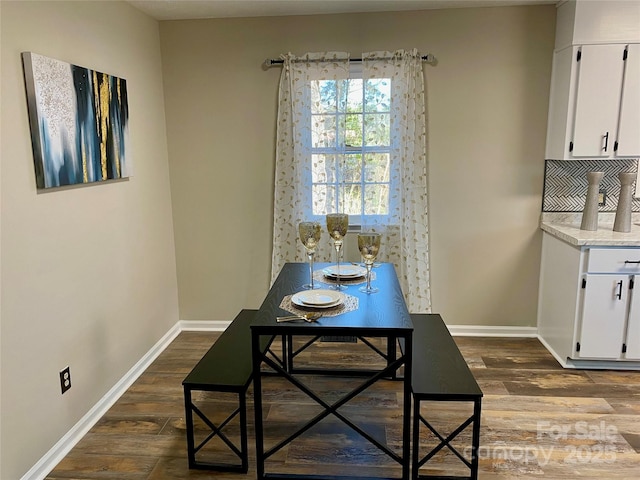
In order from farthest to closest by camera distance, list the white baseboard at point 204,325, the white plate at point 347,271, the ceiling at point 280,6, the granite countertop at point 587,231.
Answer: the white baseboard at point 204,325, the ceiling at point 280,6, the granite countertop at point 587,231, the white plate at point 347,271

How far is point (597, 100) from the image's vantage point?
116 inches

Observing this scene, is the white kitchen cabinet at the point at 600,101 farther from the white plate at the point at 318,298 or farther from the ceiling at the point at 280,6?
the white plate at the point at 318,298

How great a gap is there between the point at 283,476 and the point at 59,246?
1.54m

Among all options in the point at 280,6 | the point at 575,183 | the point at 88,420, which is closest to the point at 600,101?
the point at 575,183

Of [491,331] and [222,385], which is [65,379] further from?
[491,331]

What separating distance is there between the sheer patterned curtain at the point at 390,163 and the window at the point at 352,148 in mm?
41

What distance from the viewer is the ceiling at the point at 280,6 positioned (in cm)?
298

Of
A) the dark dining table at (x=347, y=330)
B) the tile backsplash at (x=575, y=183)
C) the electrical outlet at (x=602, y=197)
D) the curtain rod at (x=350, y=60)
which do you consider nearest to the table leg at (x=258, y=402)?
the dark dining table at (x=347, y=330)

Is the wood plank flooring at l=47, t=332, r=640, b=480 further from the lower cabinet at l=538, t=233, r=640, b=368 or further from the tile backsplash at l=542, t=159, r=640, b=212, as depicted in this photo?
the tile backsplash at l=542, t=159, r=640, b=212

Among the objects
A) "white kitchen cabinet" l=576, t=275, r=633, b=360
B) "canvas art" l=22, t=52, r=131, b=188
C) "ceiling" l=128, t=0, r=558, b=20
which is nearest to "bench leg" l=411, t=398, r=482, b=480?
"white kitchen cabinet" l=576, t=275, r=633, b=360

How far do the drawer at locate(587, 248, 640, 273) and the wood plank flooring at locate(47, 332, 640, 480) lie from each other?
0.72m

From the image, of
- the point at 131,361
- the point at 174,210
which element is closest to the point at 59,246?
the point at 131,361

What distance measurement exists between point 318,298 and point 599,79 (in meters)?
2.42

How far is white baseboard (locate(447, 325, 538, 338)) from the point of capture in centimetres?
359
